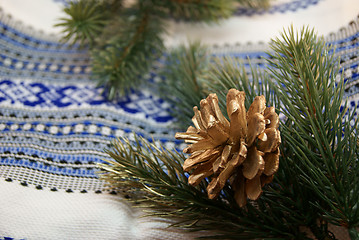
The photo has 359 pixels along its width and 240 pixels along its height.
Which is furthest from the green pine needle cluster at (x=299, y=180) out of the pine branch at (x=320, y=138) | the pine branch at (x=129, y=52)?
the pine branch at (x=129, y=52)

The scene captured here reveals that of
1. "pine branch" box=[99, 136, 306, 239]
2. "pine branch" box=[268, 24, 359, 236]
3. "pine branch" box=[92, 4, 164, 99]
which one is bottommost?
"pine branch" box=[99, 136, 306, 239]

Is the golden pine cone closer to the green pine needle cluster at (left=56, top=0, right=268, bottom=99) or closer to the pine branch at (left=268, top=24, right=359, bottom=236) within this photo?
the pine branch at (left=268, top=24, right=359, bottom=236)

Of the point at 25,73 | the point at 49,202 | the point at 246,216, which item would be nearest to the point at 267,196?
the point at 246,216

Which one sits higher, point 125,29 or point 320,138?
point 125,29

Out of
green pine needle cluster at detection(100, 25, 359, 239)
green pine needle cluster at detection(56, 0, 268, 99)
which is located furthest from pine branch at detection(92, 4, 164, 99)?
green pine needle cluster at detection(100, 25, 359, 239)

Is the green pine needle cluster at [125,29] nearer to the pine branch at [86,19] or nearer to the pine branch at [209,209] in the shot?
the pine branch at [86,19]

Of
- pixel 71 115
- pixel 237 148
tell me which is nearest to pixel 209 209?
pixel 237 148

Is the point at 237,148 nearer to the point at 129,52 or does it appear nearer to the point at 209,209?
the point at 209,209
